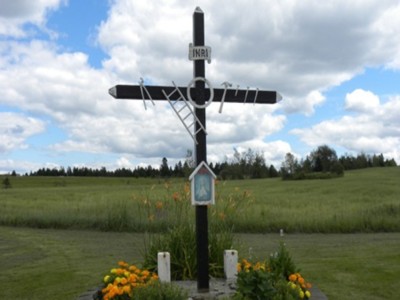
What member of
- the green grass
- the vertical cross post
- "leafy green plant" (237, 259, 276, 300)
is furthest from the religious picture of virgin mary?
the green grass

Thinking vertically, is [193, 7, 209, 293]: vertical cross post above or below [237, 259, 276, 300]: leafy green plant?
above

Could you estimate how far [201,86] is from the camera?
6.54 m

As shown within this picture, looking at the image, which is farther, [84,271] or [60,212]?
[60,212]

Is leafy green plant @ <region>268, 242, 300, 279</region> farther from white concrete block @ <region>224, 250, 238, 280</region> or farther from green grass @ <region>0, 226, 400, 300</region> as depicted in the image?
green grass @ <region>0, 226, 400, 300</region>

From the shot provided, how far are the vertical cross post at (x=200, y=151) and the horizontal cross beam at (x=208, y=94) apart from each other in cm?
18

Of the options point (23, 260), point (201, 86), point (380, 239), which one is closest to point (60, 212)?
point (23, 260)

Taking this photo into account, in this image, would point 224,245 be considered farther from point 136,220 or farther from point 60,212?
point 60,212

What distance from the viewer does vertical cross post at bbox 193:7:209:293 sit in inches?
246

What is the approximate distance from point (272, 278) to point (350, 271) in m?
3.60

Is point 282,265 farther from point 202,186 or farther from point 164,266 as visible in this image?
point 164,266

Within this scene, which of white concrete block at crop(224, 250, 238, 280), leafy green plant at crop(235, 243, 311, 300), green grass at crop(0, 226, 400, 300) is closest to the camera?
leafy green plant at crop(235, 243, 311, 300)

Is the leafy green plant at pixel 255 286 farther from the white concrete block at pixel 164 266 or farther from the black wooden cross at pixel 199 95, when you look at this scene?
the white concrete block at pixel 164 266

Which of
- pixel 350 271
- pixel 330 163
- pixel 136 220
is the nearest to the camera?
pixel 350 271

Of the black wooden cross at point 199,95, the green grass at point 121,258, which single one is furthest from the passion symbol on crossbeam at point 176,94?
the green grass at point 121,258
